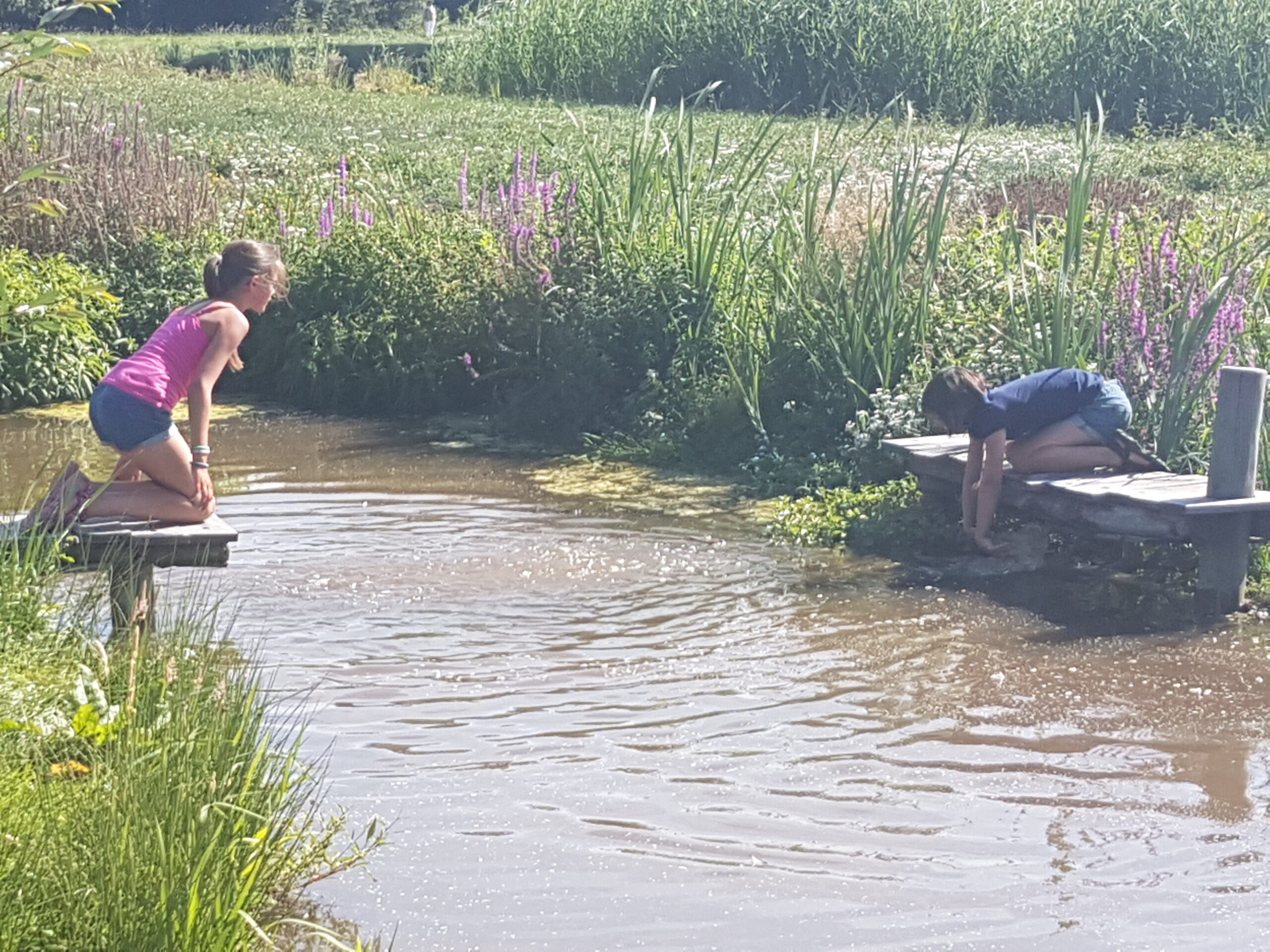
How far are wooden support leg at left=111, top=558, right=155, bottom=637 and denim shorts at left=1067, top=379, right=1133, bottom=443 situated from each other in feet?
13.8

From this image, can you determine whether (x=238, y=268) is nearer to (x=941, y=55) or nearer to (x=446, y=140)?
(x=446, y=140)

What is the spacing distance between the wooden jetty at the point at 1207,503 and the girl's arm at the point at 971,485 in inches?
8.8

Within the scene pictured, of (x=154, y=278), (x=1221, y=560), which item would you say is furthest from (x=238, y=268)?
(x=154, y=278)

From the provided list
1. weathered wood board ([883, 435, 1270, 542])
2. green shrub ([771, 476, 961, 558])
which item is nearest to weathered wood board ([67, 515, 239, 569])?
green shrub ([771, 476, 961, 558])

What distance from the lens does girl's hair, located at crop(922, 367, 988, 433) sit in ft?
26.0

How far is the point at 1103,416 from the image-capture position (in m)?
7.97

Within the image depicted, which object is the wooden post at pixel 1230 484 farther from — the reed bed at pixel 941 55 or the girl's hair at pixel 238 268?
the reed bed at pixel 941 55

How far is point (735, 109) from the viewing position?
25.6 metres

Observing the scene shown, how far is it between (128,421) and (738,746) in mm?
2722

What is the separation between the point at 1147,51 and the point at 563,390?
14.9 metres

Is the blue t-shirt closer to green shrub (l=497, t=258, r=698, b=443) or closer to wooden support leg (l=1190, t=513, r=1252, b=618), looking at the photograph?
wooden support leg (l=1190, t=513, r=1252, b=618)

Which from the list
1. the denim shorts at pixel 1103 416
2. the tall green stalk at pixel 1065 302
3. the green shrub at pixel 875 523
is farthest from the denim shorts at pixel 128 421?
the tall green stalk at pixel 1065 302

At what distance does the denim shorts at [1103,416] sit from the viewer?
7.96 meters

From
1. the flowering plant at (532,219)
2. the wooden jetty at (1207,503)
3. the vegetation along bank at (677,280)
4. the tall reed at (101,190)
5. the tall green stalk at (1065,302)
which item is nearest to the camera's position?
the wooden jetty at (1207,503)
